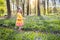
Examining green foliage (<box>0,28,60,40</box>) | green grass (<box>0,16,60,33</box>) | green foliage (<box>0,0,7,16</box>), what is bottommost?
green foliage (<box>0,28,60,40</box>)

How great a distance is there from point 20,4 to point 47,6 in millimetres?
425

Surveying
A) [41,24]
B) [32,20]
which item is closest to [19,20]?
[32,20]

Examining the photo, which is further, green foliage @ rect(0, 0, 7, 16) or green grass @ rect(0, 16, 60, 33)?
green foliage @ rect(0, 0, 7, 16)

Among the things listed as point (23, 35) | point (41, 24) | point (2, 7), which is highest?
point (2, 7)

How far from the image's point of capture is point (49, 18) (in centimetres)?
252

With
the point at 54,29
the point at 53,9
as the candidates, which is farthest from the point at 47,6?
the point at 54,29

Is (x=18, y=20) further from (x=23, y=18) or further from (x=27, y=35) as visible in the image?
(x=27, y=35)

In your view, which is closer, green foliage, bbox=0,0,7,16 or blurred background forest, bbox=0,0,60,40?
blurred background forest, bbox=0,0,60,40

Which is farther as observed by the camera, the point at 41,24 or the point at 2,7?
the point at 2,7

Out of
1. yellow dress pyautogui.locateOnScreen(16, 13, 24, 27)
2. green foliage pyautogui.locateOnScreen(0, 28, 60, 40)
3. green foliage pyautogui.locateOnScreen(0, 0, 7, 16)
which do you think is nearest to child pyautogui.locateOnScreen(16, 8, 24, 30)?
yellow dress pyautogui.locateOnScreen(16, 13, 24, 27)

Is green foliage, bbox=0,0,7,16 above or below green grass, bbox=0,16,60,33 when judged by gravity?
above

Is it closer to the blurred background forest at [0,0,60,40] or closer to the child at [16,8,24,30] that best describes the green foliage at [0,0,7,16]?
the blurred background forest at [0,0,60,40]

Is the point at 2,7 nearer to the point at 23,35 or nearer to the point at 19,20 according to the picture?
the point at 19,20

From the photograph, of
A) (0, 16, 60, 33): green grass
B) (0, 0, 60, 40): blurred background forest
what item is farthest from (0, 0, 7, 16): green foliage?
(0, 16, 60, 33): green grass
